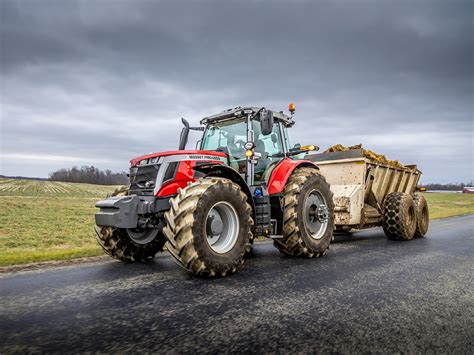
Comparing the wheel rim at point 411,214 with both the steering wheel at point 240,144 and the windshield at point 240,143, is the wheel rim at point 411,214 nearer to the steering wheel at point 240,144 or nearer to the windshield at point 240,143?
the windshield at point 240,143

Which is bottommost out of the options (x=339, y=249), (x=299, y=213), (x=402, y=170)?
(x=339, y=249)

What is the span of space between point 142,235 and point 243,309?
2823mm

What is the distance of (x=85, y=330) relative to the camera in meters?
2.57

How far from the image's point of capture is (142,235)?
5367 millimetres

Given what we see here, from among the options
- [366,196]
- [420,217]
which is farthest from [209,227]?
[420,217]

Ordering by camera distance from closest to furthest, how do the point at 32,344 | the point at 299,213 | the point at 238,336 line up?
the point at 32,344 → the point at 238,336 → the point at 299,213

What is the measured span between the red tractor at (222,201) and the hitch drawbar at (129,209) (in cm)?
1

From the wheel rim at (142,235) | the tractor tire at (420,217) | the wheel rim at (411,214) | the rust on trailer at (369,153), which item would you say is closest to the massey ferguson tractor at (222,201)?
the wheel rim at (142,235)

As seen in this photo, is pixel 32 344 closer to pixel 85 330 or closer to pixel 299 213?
pixel 85 330

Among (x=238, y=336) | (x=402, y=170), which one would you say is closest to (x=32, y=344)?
(x=238, y=336)

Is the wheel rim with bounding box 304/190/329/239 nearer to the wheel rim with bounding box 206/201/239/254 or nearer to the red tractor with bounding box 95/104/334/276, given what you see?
the red tractor with bounding box 95/104/334/276

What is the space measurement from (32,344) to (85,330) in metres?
0.36

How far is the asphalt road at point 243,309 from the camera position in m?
2.37

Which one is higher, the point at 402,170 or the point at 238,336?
the point at 402,170
